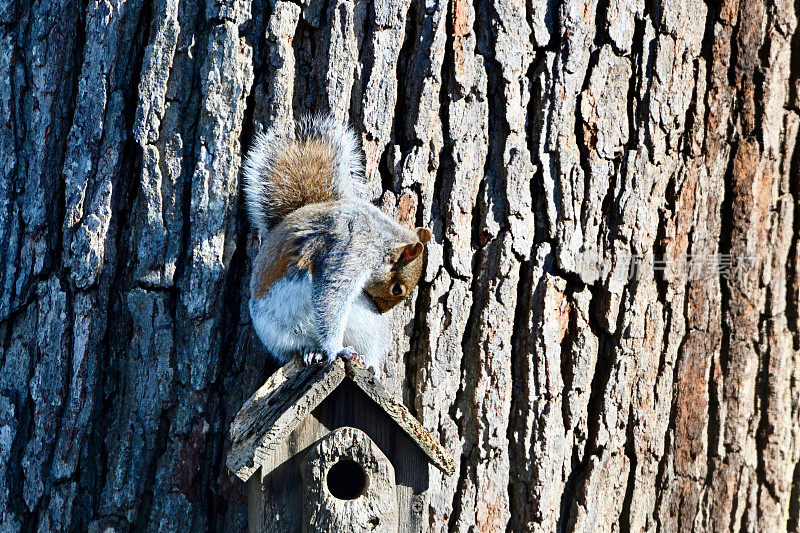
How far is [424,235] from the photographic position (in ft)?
6.12

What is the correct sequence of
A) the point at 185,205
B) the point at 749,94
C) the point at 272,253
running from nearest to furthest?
the point at 272,253 → the point at 185,205 → the point at 749,94

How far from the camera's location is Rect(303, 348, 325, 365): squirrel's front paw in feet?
6.22

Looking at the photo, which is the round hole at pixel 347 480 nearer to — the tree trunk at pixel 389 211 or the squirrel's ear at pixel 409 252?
the tree trunk at pixel 389 211

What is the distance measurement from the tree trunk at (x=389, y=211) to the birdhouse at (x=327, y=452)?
1.33ft

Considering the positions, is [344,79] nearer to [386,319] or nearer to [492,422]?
[386,319]

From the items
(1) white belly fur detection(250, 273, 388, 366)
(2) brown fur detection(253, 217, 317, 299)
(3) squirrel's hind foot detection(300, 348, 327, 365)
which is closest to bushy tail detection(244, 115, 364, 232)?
(2) brown fur detection(253, 217, 317, 299)

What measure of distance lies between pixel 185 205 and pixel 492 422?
104 centimetres

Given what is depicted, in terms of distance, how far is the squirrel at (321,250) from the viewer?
6.17 feet

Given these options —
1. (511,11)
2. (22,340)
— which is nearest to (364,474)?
(22,340)

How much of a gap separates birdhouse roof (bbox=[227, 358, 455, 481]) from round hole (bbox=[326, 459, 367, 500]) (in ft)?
0.49

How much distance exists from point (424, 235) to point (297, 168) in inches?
16.2

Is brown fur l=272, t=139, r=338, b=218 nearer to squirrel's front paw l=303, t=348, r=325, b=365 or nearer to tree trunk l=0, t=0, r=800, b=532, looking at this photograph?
tree trunk l=0, t=0, r=800, b=532

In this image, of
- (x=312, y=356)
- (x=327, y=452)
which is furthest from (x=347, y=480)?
(x=312, y=356)

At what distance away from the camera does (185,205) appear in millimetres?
2012
